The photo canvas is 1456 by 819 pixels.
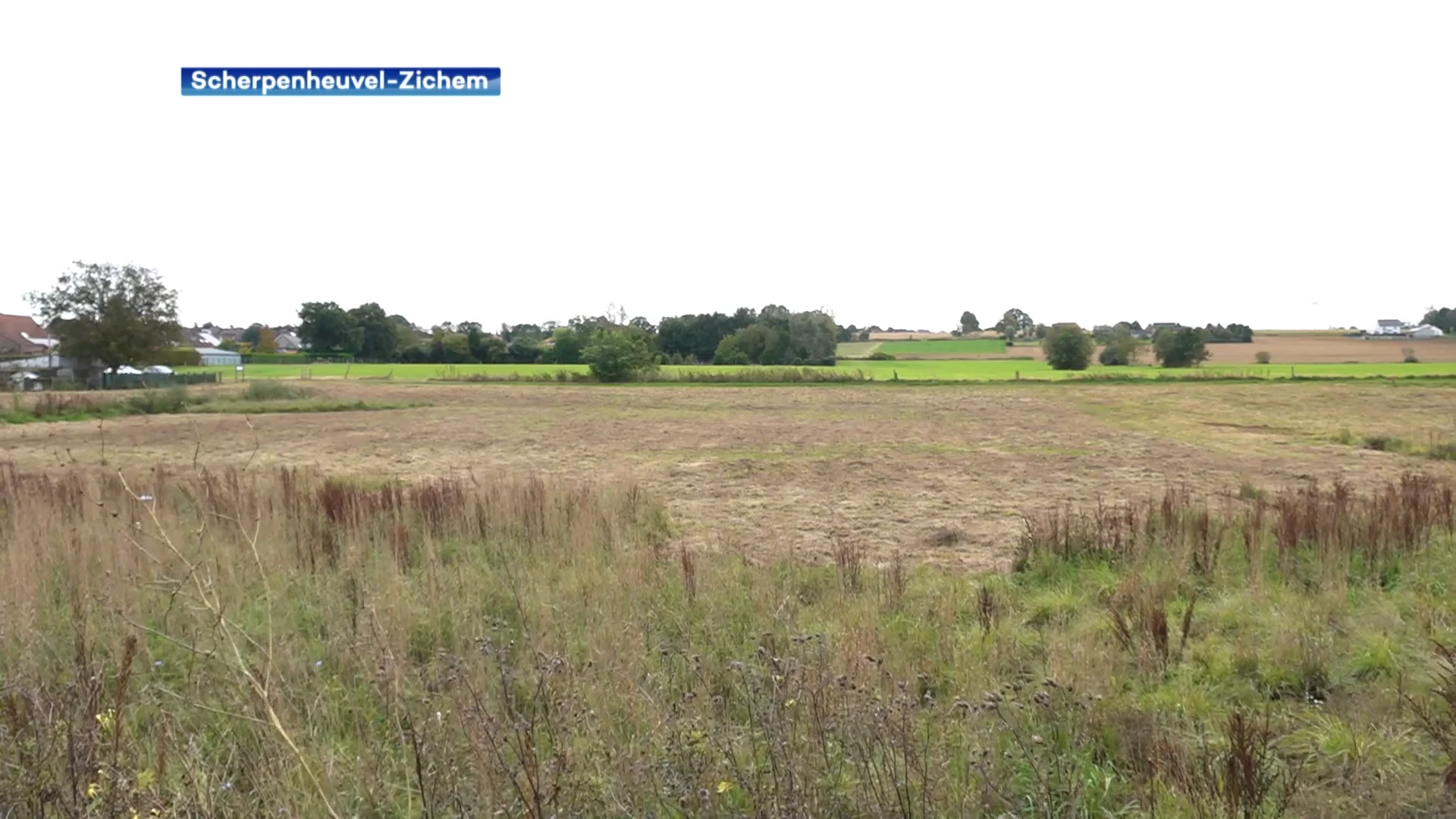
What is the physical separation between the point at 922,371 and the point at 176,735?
73731mm

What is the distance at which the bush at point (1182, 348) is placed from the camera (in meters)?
74.1

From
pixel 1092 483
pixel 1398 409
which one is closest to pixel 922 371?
pixel 1398 409

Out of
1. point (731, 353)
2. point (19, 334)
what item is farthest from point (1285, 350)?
point (19, 334)

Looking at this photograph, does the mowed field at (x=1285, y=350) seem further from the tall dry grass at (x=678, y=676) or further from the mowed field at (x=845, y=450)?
the tall dry grass at (x=678, y=676)

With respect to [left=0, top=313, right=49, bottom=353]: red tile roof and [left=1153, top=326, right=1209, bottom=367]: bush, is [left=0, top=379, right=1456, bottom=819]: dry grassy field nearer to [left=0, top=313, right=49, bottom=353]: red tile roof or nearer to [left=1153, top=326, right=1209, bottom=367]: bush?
[left=1153, top=326, right=1209, bottom=367]: bush

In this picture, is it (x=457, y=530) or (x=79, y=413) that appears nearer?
(x=457, y=530)

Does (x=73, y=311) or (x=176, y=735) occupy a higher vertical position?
(x=73, y=311)

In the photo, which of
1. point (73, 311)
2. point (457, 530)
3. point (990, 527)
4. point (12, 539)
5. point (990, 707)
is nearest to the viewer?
point (990, 707)

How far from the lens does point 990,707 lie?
328 cm

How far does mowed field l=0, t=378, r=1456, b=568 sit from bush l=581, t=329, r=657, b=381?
61.2 feet

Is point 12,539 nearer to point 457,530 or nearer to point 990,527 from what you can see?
point 457,530

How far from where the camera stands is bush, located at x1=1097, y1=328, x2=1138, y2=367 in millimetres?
81125

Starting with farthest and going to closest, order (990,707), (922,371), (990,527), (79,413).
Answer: (922,371)
(79,413)
(990,527)
(990,707)

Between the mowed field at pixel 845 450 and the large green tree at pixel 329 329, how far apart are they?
5343 centimetres
